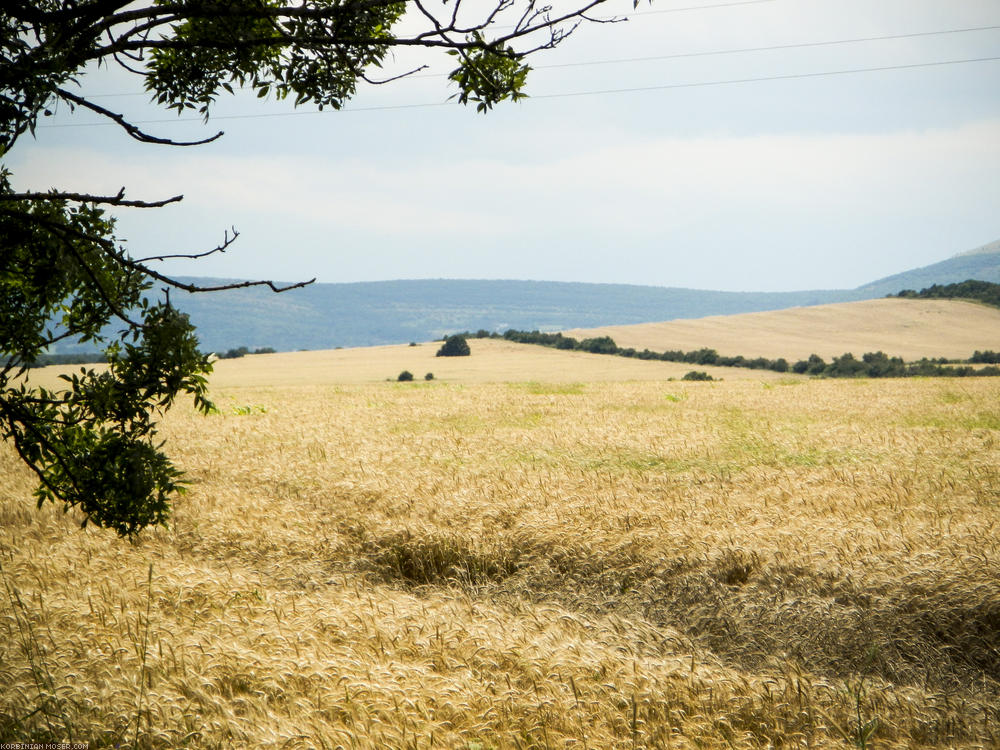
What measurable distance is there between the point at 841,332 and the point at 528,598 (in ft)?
218

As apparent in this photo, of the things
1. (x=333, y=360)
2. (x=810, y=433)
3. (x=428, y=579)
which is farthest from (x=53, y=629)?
(x=333, y=360)

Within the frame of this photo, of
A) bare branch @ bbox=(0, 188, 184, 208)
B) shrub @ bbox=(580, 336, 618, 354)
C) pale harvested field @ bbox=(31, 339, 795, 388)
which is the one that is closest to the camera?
bare branch @ bbox=(0, 188, 184, 208)

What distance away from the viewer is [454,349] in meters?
53.9

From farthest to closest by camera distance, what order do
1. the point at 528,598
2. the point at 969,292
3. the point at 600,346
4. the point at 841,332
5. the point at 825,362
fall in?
1. the point at 969,292
2. the point at 841,332
3. the point at 600,346
4. the point at 825,362
5. the point at 528,598

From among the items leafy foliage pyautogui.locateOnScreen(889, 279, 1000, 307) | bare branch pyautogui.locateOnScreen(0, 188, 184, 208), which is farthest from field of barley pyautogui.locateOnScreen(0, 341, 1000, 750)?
leafy foliage pyautogui.locateOnScreen(889, 279, 1000, 307)

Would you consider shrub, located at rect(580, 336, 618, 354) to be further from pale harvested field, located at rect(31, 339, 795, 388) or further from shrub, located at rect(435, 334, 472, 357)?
shrub, located at rect(435, 334, 472, 357)

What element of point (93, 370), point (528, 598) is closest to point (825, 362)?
point (528, 598)

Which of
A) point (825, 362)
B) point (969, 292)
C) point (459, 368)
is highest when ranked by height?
point (969, 292)

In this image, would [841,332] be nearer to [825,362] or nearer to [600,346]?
[825,362]

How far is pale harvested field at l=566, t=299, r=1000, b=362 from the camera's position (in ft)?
181

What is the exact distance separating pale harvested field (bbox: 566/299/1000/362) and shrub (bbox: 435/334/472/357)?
1300 centimetres

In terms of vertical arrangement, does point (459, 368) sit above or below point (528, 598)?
above

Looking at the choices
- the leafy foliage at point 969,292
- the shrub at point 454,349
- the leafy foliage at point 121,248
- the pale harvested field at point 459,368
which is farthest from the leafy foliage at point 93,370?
the leafy foliage at point 969,292

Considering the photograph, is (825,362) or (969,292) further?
(969,292)
